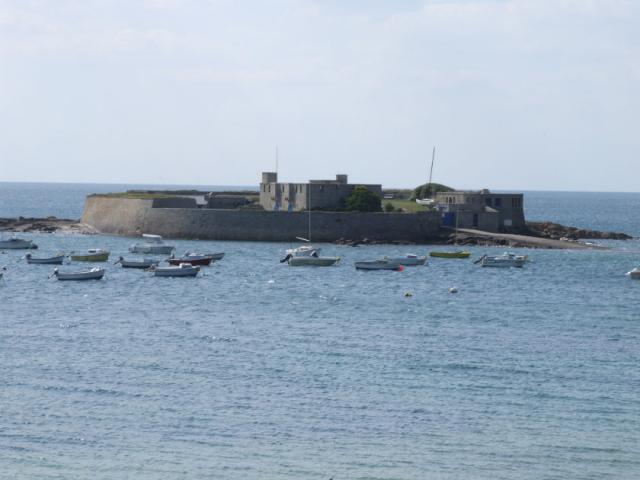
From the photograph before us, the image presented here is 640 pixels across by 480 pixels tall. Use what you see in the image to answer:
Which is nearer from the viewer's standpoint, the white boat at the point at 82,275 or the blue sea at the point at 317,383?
the blue sea at the point at 317,383

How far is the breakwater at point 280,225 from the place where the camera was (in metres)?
86.4

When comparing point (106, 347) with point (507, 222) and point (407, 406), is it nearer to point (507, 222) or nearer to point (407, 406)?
point (407, 406)

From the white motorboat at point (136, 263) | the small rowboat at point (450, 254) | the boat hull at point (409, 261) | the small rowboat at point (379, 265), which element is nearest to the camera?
the white motorboat at point (136, 263)

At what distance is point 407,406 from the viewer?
29.1 meters

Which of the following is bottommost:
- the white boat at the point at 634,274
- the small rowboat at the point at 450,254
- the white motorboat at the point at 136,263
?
the white motorboat at the point at 136,263

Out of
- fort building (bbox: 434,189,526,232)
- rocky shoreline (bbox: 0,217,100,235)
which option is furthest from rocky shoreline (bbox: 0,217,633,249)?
fort building (bbox: 434,189,526,232)

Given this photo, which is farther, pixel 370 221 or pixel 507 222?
pixel 507 222

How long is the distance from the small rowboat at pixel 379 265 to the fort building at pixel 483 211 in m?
22.3

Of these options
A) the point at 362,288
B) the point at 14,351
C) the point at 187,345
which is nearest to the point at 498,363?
the point at 187,345

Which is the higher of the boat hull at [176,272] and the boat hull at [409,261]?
the boat hull at [409,261]

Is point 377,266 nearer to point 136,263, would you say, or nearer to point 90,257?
point 136,263

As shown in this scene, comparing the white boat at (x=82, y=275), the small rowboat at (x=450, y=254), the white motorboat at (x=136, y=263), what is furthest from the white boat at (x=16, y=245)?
the small rowboat at (x=450, y=254)

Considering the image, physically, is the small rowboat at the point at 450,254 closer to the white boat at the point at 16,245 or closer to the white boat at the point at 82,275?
the white boat at the point at 82,275

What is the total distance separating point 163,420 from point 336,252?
52.6 meters
